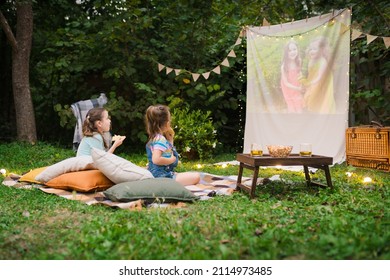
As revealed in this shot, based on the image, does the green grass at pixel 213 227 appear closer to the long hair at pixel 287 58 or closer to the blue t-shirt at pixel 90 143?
the blue t-shirt at pixel 90 143

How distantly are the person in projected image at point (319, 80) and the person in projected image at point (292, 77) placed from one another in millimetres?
117

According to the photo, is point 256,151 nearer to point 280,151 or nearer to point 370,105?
point 280,151

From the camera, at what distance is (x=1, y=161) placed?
21.6ft

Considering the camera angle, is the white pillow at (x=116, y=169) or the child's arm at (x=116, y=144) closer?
the white pillow at (x=116, y=169)

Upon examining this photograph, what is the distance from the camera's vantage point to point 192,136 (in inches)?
282

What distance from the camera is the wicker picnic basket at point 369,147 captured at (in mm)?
5141

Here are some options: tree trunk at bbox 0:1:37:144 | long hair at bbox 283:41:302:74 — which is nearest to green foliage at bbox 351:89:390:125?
long hair at bbox 283:41:302:74

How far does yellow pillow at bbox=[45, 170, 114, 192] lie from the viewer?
4094 millimetres

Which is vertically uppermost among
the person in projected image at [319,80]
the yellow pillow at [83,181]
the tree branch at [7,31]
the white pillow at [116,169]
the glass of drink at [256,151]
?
the tree branch at [7,31]

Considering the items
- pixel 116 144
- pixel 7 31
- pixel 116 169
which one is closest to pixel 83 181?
pixel 116 169

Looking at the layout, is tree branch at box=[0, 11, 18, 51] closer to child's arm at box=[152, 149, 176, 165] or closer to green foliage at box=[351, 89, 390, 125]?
child's arm at box=[152, 149, 176, 165]

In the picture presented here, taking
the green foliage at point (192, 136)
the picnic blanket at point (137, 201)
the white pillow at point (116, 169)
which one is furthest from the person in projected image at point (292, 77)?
the white pillow at point (116, 169)

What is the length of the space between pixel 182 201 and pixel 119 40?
5.17 m

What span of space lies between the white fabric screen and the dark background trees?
872mm
